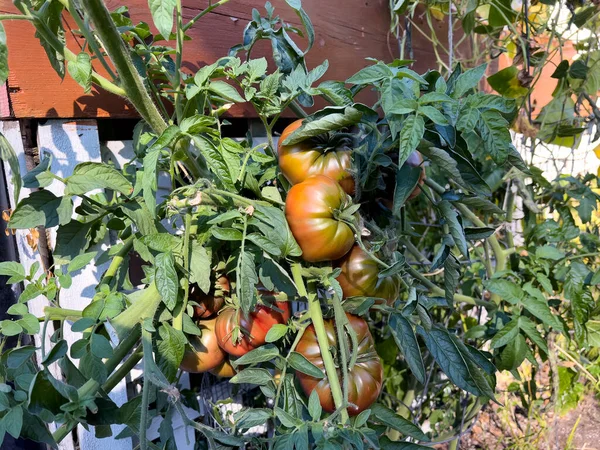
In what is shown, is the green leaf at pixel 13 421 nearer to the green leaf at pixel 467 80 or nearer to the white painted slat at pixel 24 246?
the white painted slat at pixel 24 246

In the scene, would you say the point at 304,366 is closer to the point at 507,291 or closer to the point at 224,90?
the point at 224,90

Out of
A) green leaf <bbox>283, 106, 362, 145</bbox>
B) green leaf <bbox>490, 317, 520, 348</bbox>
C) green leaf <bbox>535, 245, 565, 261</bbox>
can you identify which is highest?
green leaf <bbox>283, 106, 362, 145</bbox>

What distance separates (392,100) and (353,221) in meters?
0.18

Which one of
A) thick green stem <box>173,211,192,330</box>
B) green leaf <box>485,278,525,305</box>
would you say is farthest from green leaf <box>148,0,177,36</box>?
green leaf <box>485,278,525,305</box>

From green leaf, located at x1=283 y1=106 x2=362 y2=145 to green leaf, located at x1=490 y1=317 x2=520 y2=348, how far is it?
0.66 m

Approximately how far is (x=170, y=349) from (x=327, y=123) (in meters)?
0.39

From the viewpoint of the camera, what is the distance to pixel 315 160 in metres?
0.74

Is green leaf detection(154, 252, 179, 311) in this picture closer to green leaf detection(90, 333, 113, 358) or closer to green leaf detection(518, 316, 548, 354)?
green leaf detection(90, 333, 113, 358)

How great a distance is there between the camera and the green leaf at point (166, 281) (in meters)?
0.64

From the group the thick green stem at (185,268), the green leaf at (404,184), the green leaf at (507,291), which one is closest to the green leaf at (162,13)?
the thick green stem at (185,268)

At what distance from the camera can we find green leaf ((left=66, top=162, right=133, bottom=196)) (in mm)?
708

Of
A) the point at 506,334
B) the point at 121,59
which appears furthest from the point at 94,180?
the point at 506,334

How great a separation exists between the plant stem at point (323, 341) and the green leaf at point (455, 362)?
160 millimetres

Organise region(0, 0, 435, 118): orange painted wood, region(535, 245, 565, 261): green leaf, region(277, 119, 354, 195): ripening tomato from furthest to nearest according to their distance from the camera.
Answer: region(535, 245, 565, 261): green leaf < region(0, 0, 435, 118): orange painted wood < region(277, 119, 354, 195): ripening tomato
